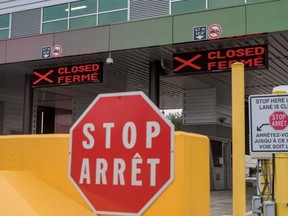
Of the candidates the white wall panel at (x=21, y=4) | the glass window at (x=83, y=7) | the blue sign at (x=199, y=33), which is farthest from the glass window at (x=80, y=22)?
the blue sign at (x=199, y=33)

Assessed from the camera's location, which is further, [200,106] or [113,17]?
[200,106]

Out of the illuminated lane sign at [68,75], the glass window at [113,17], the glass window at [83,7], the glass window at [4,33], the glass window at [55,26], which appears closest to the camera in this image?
the illuminated lane sign at [68,75]

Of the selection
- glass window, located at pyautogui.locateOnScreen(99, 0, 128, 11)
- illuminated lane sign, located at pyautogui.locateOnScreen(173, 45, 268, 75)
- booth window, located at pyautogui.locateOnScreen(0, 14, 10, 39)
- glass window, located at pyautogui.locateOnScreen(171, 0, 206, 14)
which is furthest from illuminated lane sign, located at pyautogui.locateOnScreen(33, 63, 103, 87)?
booth window, located at pyautogui.locateOnScreen(0, 14, 10, 39)

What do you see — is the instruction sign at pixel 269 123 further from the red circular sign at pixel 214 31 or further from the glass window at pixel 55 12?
the glass window at pixel 55 12

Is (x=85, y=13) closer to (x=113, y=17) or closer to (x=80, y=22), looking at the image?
(x=80, y=22)

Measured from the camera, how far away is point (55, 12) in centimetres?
1759

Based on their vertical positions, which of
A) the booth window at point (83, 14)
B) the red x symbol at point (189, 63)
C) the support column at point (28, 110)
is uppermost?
the booth window at point (83, 14)

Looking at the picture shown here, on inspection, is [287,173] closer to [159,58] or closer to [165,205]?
[165,205]

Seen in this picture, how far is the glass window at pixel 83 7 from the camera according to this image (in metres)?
16.6

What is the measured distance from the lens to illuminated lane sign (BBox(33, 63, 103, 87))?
48.3 ft

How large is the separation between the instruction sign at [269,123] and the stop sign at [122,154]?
50.1 inches

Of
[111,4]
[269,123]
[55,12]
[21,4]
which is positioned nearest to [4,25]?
[21,4]

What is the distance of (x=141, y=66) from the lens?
656 inches

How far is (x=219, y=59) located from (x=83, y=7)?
21.3ft
